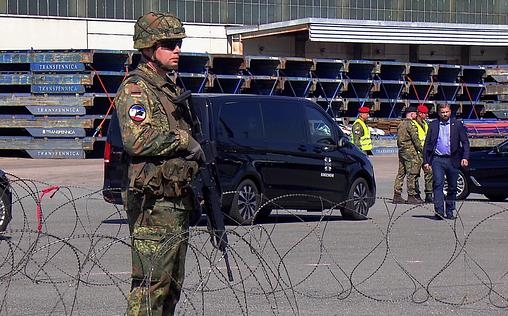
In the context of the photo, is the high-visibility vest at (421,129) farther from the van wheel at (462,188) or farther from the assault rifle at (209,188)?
the assault rifle at (209,188)

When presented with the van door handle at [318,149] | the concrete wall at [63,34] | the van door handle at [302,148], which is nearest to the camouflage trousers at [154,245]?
the van door handle at [302,148]

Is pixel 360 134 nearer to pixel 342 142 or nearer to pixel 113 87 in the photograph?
pixel 342 142

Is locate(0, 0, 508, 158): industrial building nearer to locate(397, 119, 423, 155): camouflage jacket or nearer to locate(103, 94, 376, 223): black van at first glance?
locate(397, 119, 423, 155): camouflage jacket

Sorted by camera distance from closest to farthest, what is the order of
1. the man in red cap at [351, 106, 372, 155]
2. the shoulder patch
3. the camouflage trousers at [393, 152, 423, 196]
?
the shoulder patch < the camouflage trousers at [393, 152, 423, 196] < the man in red cap at [351, 106, 372, 155]

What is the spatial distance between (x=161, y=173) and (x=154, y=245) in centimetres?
42

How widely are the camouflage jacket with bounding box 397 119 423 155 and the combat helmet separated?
14451mm

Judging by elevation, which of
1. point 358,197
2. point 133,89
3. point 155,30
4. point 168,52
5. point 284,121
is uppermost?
point 155,30

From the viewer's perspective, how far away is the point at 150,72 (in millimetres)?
6258

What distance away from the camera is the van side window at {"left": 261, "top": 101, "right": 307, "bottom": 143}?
16359 mm

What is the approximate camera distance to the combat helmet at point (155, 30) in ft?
20.2

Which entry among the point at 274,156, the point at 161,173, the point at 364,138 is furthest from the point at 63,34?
the point at 161,173

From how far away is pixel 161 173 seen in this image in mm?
6113

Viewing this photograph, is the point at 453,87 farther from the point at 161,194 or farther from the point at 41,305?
the point at 161,194

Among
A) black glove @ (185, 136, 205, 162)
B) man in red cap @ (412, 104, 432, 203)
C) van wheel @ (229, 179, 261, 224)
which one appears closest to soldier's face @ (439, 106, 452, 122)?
man in red cap @ (412, 104, 432, 203)
